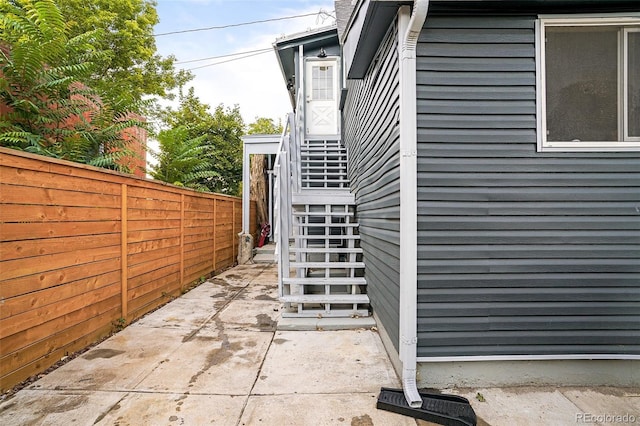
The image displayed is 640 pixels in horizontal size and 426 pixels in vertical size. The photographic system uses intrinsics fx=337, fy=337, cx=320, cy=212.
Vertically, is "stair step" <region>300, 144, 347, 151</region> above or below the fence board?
above

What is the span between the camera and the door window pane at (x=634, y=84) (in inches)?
90.6

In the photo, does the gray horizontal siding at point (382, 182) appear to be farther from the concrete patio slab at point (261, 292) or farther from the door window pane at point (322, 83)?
the door window pane at point (322, 83)

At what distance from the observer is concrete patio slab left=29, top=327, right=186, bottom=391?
2303mm

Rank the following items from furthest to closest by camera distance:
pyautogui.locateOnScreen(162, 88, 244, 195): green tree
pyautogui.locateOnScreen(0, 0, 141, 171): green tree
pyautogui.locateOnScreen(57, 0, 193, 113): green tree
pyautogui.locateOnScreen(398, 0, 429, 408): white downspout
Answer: pyautogui.locateOnScreen(162, 88, 244, 195): green tree < pyautogui.locateOnScreen(57, 0, 193, 113): green tree < pyautogui.locateOnScreen(0, 0, 141, 171): green tree < pyautogui.locateOnScreen(398, 0, 429, 408): white downspout

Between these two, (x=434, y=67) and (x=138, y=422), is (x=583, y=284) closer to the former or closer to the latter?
(x=434, y=67)

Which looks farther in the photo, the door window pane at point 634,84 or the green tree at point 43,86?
the green tree at point 43,86

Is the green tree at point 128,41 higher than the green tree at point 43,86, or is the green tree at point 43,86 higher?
the green tree at point 128,41

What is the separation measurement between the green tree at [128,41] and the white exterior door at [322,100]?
671cm

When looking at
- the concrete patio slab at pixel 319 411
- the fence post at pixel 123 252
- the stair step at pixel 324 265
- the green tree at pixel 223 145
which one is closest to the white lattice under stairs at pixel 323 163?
the stair step at pixel 324 265

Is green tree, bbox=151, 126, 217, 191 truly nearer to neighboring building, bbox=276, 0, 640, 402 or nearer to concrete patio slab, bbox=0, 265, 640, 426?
concrete patio slab, bbox=0, 265, 640, 426

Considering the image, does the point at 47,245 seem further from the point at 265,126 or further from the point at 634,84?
the point at 265,126

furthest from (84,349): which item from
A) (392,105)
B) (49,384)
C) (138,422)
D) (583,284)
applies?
(583,284)

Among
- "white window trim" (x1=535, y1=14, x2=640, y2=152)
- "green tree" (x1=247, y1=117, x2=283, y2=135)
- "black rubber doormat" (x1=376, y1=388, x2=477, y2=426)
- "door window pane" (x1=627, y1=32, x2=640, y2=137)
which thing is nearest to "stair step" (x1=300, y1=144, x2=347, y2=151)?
"white window trim" (x1=535, y1=14, x2=640, y2=152)

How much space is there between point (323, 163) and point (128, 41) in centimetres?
1049
